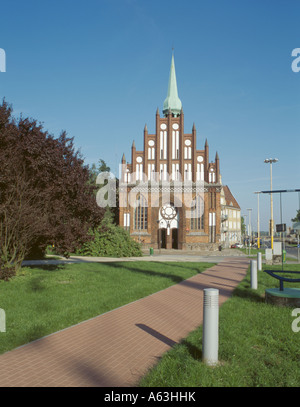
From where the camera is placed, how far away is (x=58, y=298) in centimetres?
885

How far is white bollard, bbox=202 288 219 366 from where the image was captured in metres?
4.71

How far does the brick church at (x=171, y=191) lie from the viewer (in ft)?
139

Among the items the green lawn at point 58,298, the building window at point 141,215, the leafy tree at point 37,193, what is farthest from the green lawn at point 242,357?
the building window at point 141,215

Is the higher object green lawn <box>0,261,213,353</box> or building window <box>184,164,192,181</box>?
building window <box>184,164,192,181</box>

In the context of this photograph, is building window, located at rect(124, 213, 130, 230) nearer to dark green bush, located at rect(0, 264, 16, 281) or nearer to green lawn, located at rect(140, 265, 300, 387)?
dark green bush, located at rect(0, 264, 16, 281)

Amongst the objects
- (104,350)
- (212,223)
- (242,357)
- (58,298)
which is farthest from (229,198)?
(104,350)

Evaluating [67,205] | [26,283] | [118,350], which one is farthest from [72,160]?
[118,350]

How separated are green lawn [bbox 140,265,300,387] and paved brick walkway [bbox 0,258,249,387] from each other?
0.34 m

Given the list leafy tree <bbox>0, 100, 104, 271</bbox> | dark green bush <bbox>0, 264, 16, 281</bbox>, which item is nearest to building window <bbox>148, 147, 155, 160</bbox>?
leafy tree <bbox>0, 100, 104, 271</bbox>

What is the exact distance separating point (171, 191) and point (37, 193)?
31463 millimetres

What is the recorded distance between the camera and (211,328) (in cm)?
477

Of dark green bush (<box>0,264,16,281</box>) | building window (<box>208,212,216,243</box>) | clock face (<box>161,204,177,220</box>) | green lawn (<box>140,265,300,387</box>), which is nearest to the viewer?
green lawn (<box>140,265,300,387</box>)

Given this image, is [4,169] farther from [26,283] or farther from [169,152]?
[169,152]
